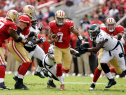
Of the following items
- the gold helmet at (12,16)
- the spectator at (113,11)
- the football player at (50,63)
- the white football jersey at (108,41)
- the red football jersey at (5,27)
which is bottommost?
the football player at (50,63)

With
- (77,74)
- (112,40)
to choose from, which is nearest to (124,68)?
(112,40)

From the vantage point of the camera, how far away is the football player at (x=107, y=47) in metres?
7.06

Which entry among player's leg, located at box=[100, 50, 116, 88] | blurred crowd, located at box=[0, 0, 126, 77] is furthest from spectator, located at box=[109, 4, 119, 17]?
player's leg, located at box=[100, 50, 116, 88]

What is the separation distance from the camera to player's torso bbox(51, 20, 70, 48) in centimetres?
730

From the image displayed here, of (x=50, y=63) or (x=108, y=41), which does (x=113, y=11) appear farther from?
(x=50, y=63)

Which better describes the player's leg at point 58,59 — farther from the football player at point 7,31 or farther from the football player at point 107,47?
the football player at point 7,31

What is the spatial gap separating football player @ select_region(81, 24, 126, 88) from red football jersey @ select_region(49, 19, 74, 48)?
59 centimetres

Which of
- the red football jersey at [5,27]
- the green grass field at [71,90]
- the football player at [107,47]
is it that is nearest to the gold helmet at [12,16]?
the red football jersey at [5,27]

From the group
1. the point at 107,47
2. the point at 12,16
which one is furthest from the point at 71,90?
the point at 12,16

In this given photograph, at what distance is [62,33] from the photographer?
24.1 ft

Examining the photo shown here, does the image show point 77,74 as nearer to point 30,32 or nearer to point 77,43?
point 77,43

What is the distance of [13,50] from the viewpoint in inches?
279

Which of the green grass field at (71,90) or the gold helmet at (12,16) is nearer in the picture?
the green grass field at (71,90)

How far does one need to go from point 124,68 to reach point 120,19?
5.57 meters
